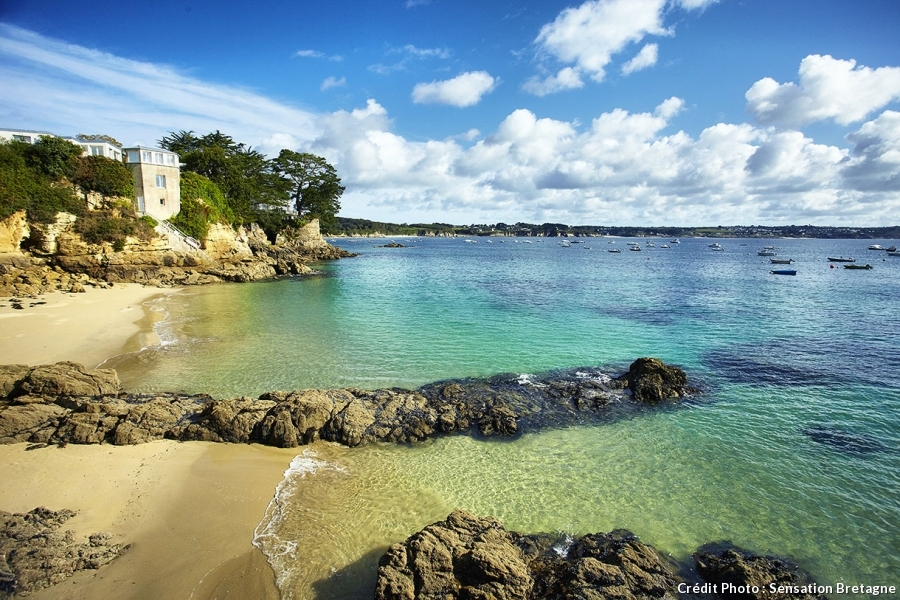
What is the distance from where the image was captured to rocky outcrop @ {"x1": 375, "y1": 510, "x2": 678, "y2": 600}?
700 centimetres

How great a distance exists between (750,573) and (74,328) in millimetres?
30409

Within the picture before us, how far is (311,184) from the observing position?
262ft

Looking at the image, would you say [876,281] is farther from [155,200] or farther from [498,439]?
[155,200]

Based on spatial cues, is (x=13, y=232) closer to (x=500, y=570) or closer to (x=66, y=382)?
(x=66, y=382)

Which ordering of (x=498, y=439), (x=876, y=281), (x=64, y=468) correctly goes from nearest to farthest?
(x=64, y=468) → (x=498, y=439) → (x=876, y=281)

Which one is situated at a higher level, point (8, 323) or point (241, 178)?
point (241, 178)

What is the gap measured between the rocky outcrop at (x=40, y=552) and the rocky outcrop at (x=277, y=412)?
385 centimetres

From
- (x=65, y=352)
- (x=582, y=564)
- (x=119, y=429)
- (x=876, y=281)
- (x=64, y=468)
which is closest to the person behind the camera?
(x=582, y=564)

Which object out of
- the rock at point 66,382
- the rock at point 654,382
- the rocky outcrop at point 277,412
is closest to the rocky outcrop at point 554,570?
the rocky outcrop at point 277,412

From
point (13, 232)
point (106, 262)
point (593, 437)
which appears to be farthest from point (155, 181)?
point (593, 437)

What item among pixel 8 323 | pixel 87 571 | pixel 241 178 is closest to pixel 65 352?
pixel 8 323

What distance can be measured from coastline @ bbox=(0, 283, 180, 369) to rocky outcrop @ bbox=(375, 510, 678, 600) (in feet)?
61.1

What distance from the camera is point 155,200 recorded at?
4591 cm

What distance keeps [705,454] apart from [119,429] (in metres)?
17.0
